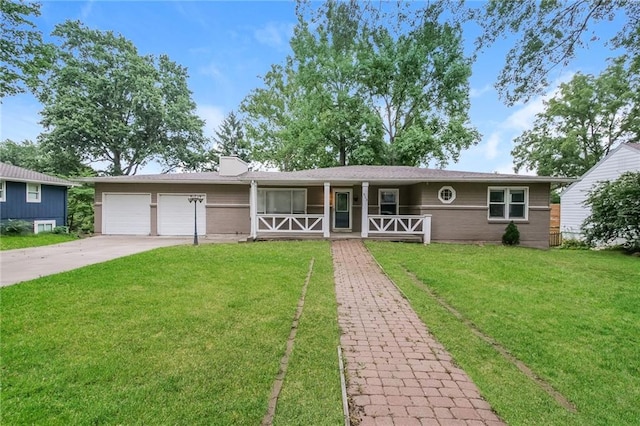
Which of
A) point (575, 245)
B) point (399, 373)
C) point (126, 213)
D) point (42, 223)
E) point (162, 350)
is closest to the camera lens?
point (399, 373)

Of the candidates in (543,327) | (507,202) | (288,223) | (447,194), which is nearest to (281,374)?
(543,327)

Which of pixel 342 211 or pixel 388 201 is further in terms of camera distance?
pixel 342 211

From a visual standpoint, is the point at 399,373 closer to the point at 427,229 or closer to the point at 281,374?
the point at 281,374

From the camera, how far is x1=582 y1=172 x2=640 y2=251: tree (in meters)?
10.6

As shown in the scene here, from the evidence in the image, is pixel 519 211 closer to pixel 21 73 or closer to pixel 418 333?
pixel 418 333

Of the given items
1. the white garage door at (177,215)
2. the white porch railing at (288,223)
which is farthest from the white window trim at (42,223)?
the white porch railing at (288,223)

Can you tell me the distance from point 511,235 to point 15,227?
1982cm

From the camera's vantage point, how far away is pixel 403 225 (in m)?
12.0

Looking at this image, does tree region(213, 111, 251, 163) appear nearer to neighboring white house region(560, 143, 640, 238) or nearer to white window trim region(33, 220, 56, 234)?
white window trim region(33, 220, 56, 234)

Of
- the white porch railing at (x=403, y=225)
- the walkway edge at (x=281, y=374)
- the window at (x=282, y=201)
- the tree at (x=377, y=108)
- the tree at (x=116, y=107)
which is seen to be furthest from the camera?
the tree at (x=116, y=107)

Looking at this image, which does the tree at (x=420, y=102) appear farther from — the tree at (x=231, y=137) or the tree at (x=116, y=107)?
the tree at (x=231, y=137)

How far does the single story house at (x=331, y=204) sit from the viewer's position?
1198 cm

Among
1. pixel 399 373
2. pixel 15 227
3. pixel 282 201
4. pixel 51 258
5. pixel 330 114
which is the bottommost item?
pixel 399 373

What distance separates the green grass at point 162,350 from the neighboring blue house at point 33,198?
11291 mm
